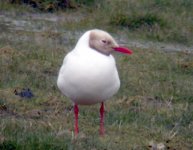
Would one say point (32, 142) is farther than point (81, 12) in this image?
No

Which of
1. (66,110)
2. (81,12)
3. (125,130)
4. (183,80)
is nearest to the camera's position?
(125,130)

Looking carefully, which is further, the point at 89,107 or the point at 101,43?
the point at 89,107

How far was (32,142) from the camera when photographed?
5730 mm

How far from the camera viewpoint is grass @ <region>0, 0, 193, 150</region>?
20.5 ft

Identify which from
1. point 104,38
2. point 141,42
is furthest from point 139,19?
point 104,38

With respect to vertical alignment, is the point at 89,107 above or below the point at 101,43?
below

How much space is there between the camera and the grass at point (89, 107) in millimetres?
6246

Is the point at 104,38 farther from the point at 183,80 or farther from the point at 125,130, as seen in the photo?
the point at 183,80

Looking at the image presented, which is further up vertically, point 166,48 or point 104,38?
point 104,38

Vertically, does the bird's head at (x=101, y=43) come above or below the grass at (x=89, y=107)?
above

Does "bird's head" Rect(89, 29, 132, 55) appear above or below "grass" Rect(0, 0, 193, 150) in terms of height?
above

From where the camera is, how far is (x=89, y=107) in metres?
7.64

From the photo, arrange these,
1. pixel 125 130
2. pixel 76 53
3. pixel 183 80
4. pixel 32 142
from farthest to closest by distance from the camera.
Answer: pixel 183 80, pixel 125 130, pixel 76 53, pixel 32 142

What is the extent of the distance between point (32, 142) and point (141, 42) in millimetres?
6018
